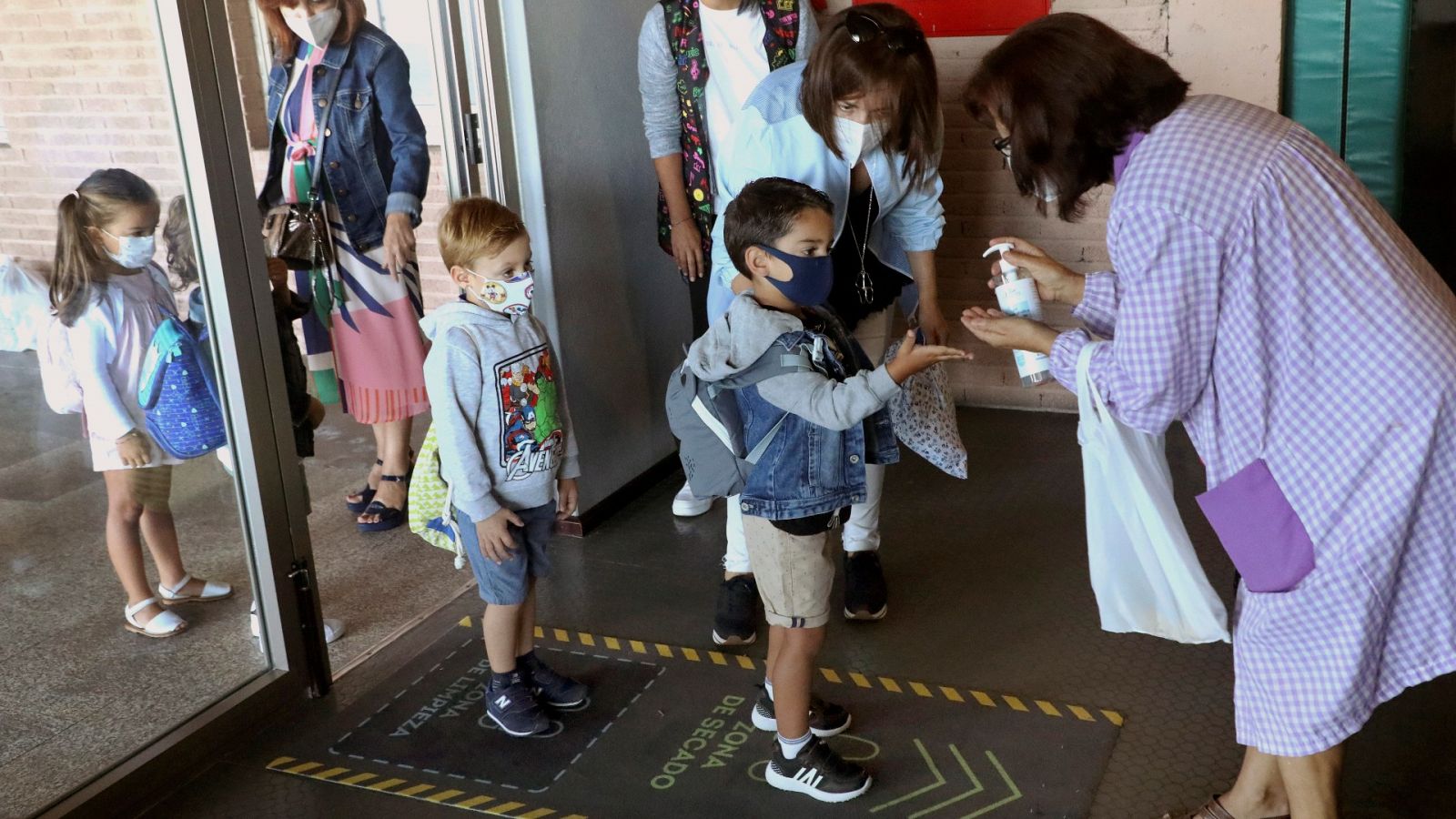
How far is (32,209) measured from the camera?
2.33 meters

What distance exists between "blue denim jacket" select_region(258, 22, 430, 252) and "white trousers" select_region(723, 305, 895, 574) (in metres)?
1.20

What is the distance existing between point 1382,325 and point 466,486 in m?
1.66

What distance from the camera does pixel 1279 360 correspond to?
1.91 metres

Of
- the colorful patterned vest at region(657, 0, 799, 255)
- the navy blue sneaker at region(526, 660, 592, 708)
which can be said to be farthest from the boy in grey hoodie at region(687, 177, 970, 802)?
the colorful patterned vest at region(657, 0, 799, 255)

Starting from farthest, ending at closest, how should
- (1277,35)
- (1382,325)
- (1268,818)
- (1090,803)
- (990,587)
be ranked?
(1277,35)
(990,587)
(1090,803)
(1268,818)
(1382,325)

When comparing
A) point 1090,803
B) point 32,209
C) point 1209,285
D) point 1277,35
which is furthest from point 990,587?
point 32,209

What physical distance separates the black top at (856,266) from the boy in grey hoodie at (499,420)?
69 cm

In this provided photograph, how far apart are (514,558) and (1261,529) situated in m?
1.46

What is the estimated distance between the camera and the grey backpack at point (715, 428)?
2414 millimetres

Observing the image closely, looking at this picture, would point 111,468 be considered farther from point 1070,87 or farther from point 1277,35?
point 1277,35

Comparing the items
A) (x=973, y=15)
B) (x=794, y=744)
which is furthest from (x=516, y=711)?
(x=973, y=15)

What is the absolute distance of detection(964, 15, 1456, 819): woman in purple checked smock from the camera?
1862mm

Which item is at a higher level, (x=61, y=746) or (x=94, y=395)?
(x=94, y=395)

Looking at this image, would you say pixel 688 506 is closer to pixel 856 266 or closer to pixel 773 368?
pixel 856 266
